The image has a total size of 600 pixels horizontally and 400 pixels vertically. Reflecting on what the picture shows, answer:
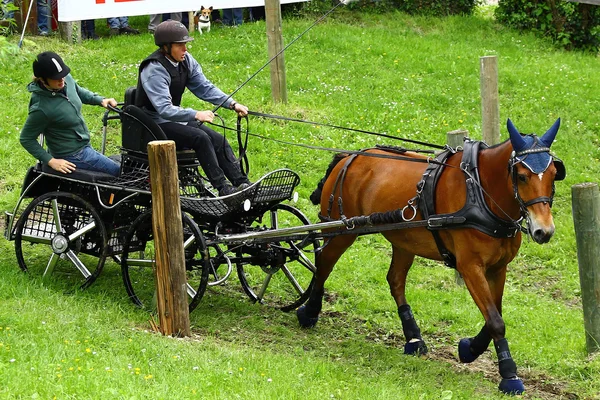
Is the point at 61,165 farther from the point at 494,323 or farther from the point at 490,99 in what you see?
the point at 490,99

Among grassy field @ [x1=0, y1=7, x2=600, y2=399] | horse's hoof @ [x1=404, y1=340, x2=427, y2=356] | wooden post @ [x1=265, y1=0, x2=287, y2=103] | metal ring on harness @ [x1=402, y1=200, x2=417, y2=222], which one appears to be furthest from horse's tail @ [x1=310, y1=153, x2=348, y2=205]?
wooden post @ [x1=265, y1=0, x2=287, y2=103]

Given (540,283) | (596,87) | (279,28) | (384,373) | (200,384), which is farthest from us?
(596,87)

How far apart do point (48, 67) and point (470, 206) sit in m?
3.61

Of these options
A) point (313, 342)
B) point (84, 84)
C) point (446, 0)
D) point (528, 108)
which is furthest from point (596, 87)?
point (313, 342)

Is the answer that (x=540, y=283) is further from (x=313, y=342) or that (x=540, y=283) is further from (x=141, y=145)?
(x=141, y=145)

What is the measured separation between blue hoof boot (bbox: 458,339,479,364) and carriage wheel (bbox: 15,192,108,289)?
3019 mm

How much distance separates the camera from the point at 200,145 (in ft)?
25.1

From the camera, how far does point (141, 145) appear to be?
782 cm

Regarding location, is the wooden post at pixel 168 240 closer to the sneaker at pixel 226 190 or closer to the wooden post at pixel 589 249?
the sneaker at pixel 226 190

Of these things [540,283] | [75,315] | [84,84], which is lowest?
[540,283]

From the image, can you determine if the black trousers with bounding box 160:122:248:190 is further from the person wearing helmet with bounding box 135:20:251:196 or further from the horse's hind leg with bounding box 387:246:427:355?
the horse's hind leg with bounding box 387:246:427:355

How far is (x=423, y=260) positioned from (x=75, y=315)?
417 centimetres

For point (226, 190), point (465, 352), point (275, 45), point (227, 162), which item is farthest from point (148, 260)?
point (275, 45)

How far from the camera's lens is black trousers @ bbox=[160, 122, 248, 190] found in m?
7.60
